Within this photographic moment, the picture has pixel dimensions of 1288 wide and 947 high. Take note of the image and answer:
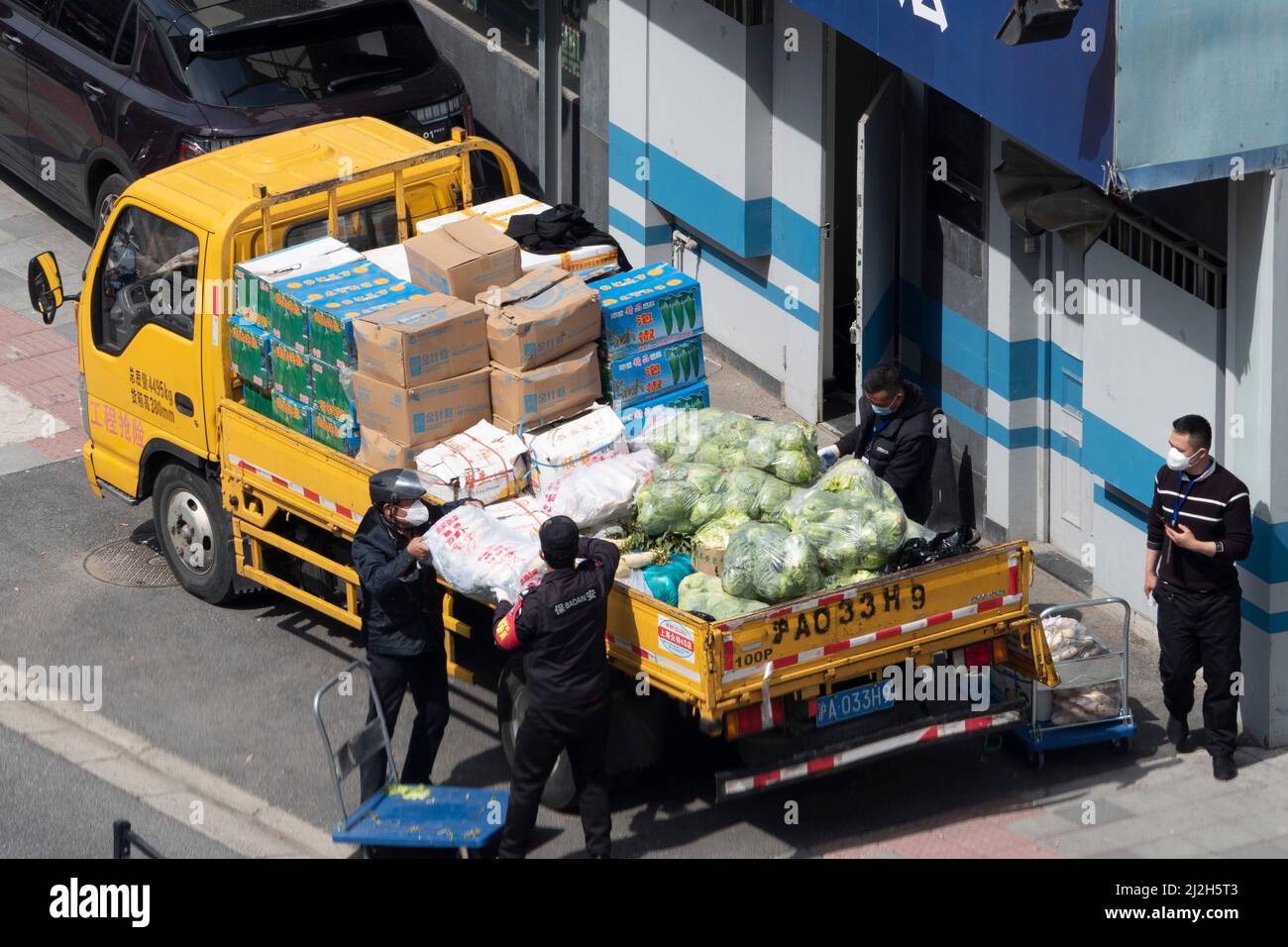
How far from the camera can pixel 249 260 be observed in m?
10.4

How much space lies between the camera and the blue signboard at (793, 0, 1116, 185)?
9.05m

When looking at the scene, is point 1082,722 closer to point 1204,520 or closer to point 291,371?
point 1204,520

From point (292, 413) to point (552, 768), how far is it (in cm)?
256

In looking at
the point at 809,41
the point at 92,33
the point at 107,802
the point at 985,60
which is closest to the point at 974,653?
the point at 985,60

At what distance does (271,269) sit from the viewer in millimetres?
10219

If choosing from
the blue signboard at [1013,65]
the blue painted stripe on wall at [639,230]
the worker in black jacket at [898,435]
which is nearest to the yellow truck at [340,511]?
the worker in black jacket at [898,435]

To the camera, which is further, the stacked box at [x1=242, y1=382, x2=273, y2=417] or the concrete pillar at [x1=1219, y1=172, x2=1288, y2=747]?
the stacked box at [x1=242, y1=382, x2=273, y2=417]

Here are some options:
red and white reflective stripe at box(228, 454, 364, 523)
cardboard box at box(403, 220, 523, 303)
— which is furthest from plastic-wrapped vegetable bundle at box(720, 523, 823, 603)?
cardboard box at box(403, 220, 523, 303)

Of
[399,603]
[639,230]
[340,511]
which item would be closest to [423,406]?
[340,511]

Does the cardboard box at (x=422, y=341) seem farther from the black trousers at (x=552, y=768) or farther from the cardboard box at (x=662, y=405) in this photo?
the black trousers at (x=552, y=768)

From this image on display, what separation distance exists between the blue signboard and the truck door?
389 centimetres

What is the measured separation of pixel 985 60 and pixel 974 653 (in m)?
3.11

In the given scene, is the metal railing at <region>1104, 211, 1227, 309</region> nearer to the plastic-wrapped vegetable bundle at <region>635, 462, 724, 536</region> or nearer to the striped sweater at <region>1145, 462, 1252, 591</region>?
the striped sweater at <region>1145, 462, 1252, 591</region>

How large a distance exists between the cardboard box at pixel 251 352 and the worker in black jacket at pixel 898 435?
2.91 meters
